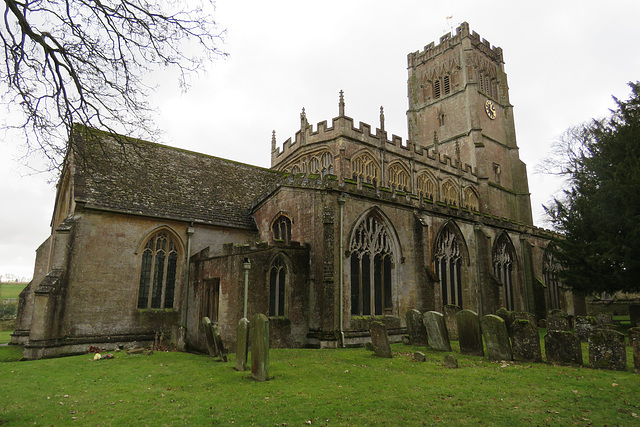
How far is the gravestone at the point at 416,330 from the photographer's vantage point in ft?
43.8

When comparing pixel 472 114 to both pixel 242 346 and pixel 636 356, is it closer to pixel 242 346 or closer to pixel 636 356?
pixel 636 356

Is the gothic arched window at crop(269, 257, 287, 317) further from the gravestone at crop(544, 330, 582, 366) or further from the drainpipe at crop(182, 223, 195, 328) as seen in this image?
the gravestone at crop(544, 330, 582, 366)

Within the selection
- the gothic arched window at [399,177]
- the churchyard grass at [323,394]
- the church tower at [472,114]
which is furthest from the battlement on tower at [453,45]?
the churchyard grass at [323,394]

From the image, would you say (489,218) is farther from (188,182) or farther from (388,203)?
(188,182)

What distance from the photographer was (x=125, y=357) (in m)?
12.0

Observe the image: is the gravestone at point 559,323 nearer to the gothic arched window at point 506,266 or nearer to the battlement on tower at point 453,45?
the gothic arched window at point 506,266

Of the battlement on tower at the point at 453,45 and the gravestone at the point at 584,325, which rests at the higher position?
the battlement on tower at the point at 453,45

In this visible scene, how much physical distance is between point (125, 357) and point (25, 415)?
6019 millimetres

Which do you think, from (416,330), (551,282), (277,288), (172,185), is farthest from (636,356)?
(551,282)

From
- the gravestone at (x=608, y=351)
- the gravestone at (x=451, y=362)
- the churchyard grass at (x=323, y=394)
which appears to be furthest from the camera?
the gravestone at (x=451, y=362)

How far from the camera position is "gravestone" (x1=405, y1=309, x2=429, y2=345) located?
13.4 metres

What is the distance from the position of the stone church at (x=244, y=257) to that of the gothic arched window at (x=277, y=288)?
0.04m

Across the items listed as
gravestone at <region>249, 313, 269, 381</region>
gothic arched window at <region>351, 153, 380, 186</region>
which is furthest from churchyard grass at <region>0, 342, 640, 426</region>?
gothic arched window at <region>351, 153, 380, 186</region>

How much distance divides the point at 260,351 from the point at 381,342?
14.7ft
